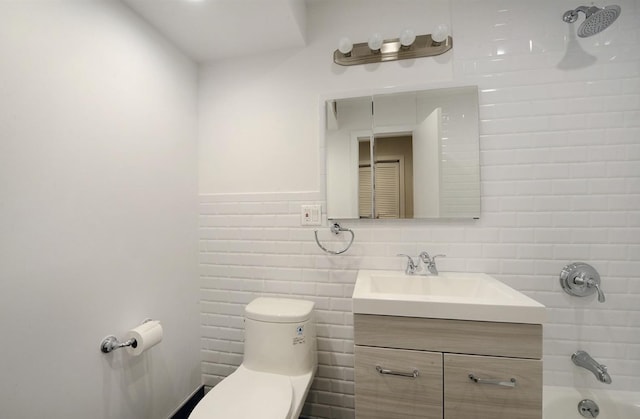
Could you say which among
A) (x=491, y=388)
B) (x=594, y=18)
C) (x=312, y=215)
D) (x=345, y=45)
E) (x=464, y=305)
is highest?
(x=345, y=45)

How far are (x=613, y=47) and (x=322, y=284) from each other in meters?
1.83

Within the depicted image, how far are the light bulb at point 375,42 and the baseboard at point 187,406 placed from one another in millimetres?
2243

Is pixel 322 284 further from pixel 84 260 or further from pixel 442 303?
pixel 84 260

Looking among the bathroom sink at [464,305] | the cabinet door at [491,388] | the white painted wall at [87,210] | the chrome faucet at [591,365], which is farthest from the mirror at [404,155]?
the white painted wall at [87,210]

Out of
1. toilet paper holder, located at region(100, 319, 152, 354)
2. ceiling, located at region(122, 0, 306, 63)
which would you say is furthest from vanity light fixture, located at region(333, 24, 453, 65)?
toilet paper holder, located at region(100, 319, 152, 354)

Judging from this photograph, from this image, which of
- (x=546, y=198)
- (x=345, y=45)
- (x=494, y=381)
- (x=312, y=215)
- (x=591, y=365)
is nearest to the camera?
(x=494, y=381)

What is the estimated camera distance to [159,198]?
135cm

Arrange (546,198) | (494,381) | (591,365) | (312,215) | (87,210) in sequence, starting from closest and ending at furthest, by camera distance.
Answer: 1. (494,381)
2. (87,210)
3. (591,365)
4. (546,198)
5. (312,215)

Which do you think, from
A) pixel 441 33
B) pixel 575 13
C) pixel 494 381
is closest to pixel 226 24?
pixel 441 33

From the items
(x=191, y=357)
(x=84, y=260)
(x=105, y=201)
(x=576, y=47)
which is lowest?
(x=191, y=357)

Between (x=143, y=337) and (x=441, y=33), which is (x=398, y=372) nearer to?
(x=143, y=337)

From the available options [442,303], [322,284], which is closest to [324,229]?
[322,284]

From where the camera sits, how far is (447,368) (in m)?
0.92

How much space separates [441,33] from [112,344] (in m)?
2.06
